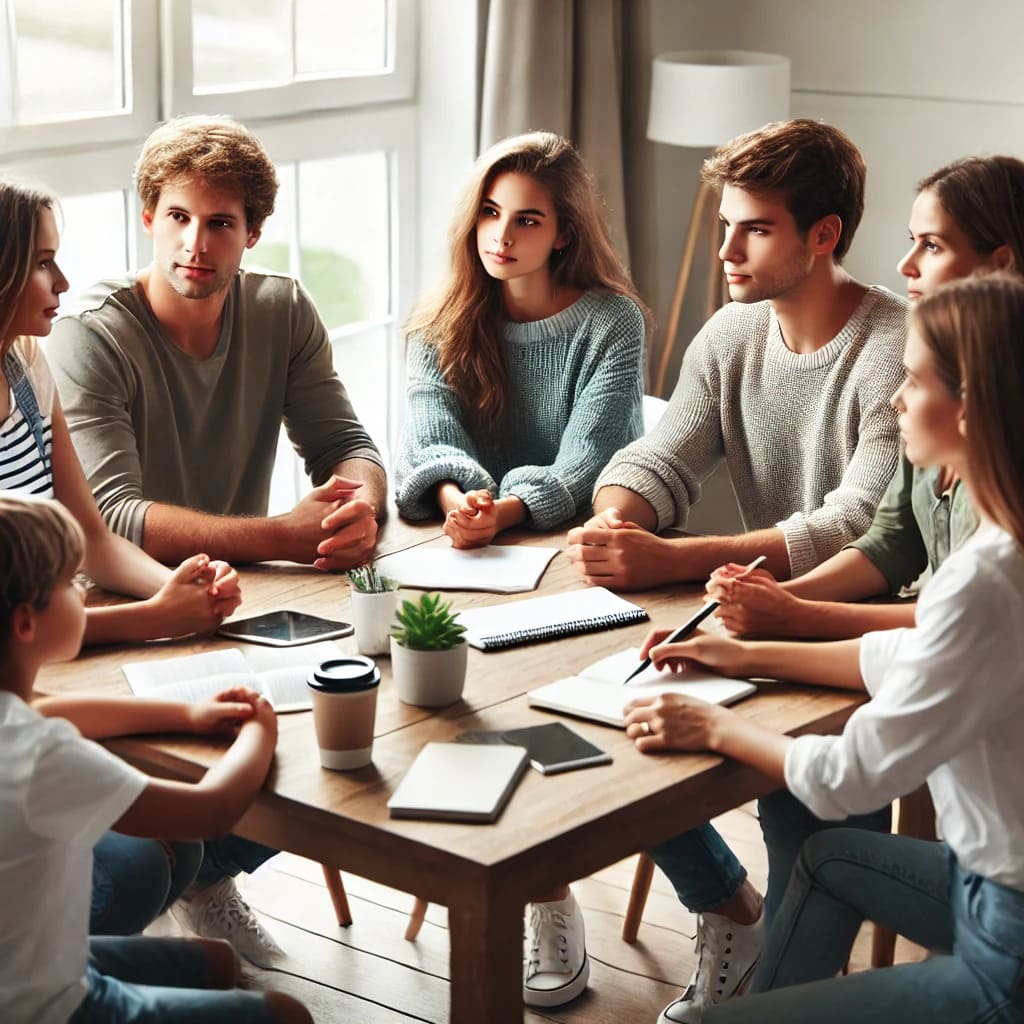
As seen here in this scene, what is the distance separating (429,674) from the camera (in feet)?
5.66

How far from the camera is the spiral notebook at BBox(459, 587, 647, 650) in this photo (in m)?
1.96

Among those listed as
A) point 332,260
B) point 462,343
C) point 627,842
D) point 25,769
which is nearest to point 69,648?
point 25,769

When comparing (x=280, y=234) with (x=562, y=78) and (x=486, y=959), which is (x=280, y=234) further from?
(x=486, y=959)

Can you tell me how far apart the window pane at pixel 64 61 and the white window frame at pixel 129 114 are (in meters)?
0.02

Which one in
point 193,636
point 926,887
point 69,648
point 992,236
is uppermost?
point 992,236

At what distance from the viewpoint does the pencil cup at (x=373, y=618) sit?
1882 mm

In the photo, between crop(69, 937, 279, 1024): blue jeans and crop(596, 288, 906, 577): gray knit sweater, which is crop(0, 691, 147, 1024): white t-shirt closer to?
crop(69, 937, 279, 1024): blue jeans

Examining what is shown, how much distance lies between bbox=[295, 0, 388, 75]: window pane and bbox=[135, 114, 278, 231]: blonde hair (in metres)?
1.09

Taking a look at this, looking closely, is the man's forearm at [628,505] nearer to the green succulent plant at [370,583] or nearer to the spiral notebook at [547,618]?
the spiral notebook at [547,618]

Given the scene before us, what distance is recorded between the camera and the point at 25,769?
136cm

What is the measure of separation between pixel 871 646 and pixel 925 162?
2595 millimetres

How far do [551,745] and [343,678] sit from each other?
241 millimetres

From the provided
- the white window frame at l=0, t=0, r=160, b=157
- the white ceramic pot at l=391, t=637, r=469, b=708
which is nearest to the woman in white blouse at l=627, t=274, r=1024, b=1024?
the white ceramic pot at l=391, t=637, r=469, b=708

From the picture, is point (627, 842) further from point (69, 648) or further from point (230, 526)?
point (230, 526)
